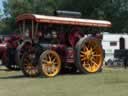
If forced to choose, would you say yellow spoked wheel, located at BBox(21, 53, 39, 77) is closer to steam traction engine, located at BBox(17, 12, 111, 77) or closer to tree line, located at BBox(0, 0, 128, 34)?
steam traction engine, located at BBox(17, 12, 111, 77)

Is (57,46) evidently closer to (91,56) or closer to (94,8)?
(91,56)

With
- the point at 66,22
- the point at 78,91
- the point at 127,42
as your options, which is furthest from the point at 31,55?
the point at 127,42

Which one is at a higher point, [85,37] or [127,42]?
[85,37]

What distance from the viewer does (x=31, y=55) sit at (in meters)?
20.2

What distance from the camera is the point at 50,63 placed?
19859 mm

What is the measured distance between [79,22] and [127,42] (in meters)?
15.0

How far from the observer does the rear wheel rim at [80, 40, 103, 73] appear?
2128 cm

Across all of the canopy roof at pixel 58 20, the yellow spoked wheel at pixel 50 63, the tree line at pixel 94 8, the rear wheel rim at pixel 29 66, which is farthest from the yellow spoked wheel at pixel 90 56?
the tree line at pixel 94 8

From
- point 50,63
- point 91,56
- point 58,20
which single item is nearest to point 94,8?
point 91,56

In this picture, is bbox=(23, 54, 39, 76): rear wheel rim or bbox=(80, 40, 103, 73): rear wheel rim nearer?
bbox=(23, 54, 39, 76): rear wheel rim

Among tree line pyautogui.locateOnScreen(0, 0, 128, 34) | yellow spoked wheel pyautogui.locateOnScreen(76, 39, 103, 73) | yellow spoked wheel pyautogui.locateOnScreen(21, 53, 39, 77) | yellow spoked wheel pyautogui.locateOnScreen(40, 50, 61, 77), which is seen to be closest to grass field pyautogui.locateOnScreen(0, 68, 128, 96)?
yellow spoked wheel pyautogui.locateOnScreen(40, 50, 61, 77)

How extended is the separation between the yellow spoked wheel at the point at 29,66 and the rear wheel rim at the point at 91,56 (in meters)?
2.07

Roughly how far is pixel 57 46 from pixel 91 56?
1613 mm

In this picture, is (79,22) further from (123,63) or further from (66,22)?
(123,63)
